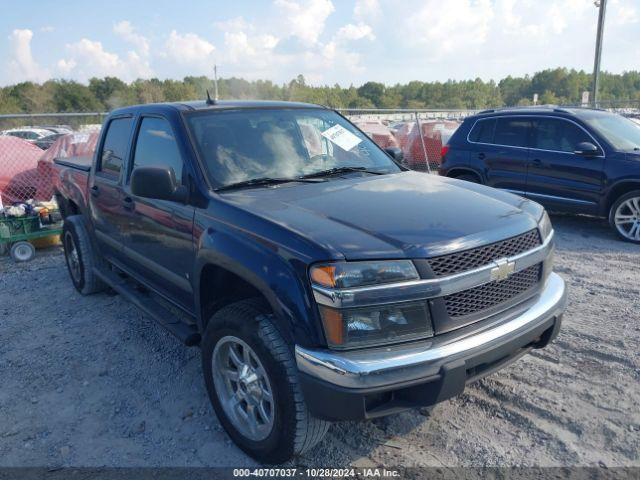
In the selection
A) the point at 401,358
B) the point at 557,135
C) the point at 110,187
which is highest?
the point at 557,135

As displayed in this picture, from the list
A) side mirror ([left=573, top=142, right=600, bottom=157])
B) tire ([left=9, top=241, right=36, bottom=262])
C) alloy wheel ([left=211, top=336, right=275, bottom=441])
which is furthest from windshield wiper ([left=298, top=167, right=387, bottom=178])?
tire ([left=9, top=241, right=36, bottom=262])

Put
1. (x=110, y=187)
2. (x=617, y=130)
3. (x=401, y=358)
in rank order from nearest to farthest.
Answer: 1. (x=401, y=358)
2. (x=110, y=187)
3. (x=617, y=130)

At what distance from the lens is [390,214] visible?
9.25 ft

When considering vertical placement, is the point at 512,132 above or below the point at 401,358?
above

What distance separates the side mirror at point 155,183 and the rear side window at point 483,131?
665cm

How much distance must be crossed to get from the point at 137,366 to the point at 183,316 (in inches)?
29.6

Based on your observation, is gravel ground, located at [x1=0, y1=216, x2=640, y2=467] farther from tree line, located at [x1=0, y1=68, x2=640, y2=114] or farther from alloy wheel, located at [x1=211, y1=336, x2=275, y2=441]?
tree line, located at [x1=0, y1=68, x2=640, y2=114]

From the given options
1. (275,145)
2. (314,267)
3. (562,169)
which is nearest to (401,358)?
(314,267)

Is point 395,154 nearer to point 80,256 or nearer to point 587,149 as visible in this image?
point 80,256

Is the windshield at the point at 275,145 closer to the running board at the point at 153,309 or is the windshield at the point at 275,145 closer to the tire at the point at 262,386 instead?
the tire at the point at 262,386

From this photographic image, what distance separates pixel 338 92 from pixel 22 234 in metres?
82.0

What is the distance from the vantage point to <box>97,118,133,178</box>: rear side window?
14.4 feet

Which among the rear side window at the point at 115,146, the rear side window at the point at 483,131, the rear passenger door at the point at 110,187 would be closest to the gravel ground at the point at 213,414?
the rear passenger door at the point at 110,187

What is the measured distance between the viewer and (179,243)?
3.41 meters
